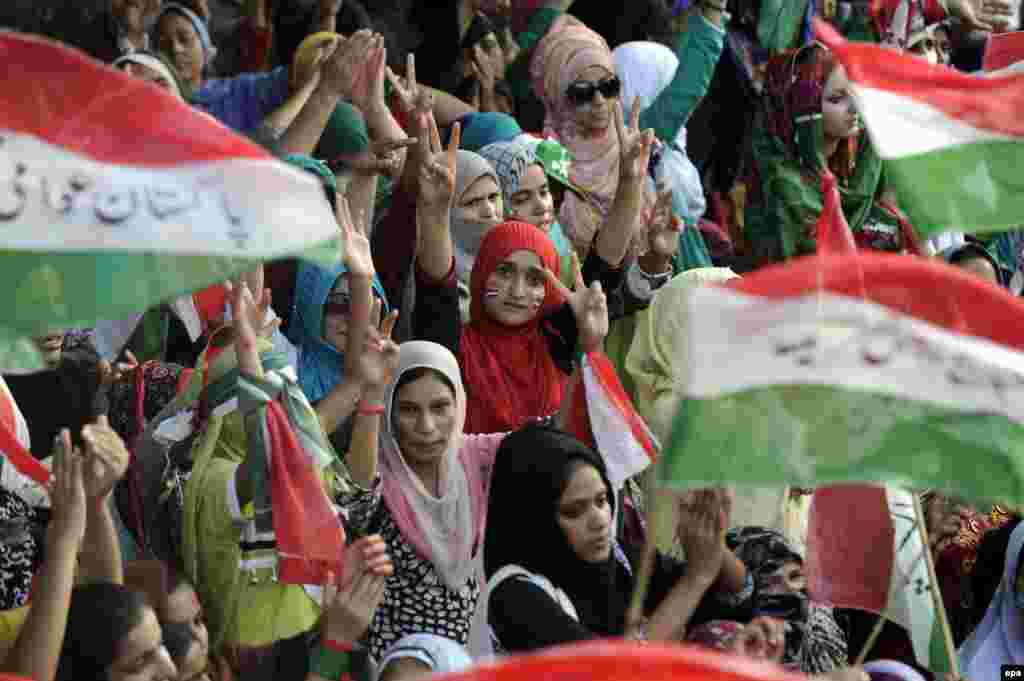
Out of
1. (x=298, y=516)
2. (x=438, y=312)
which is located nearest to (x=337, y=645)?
(x=298, y=516)

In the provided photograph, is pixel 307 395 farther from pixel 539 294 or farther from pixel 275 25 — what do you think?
pixel 275 25

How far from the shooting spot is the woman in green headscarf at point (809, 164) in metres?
8.10

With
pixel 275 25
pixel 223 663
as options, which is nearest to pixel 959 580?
pixel 223 663

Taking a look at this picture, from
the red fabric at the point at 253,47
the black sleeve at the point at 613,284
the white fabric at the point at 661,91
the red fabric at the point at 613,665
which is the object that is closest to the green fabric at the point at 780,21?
the white fabric at the point at 661,91

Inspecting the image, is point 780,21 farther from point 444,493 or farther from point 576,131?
point 444,493

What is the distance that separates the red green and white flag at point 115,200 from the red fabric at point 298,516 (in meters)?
0.96

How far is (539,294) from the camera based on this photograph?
6363mm

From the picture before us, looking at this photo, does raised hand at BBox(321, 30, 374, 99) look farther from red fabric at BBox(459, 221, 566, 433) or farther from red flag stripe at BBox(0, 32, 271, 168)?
red flag stripe at BBox(0, 32, 271, 168)

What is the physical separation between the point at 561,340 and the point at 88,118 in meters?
2.39

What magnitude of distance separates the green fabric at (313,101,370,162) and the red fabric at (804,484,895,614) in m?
2.16

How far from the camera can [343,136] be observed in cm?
691

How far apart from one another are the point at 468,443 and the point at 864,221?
297cm

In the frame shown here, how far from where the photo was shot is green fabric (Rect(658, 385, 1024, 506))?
3914mm

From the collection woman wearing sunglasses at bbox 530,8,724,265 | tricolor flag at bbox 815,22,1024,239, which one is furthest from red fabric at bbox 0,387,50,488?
woman wearing sunglasses at bbox 530,8,724,265
